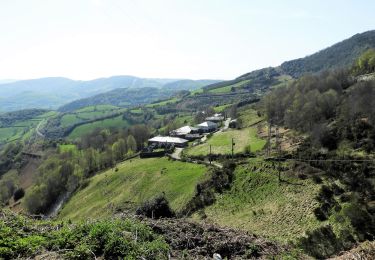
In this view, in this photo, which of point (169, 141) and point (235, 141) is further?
point (169, 141)

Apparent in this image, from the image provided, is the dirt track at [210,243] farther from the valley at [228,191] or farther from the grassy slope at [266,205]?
the grassy slope at [266,205]

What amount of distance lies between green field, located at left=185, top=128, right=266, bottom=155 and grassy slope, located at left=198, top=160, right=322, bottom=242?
71.2 feet

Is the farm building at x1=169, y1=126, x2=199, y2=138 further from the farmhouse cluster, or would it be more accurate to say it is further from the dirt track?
the dirt track

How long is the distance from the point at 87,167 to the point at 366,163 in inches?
3077

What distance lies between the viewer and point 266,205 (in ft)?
142

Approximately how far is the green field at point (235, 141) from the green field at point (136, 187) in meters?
8.39

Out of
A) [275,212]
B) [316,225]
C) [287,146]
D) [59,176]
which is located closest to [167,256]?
[316,225]

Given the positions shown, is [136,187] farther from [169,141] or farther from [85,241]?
[85,241]

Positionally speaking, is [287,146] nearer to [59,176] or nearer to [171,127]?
[59,176]

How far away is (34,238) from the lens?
574 inches

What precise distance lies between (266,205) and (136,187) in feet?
109

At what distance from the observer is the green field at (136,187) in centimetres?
6081

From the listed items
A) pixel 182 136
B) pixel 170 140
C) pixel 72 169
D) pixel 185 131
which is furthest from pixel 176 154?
pixel 185 131

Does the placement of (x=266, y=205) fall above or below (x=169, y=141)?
above
